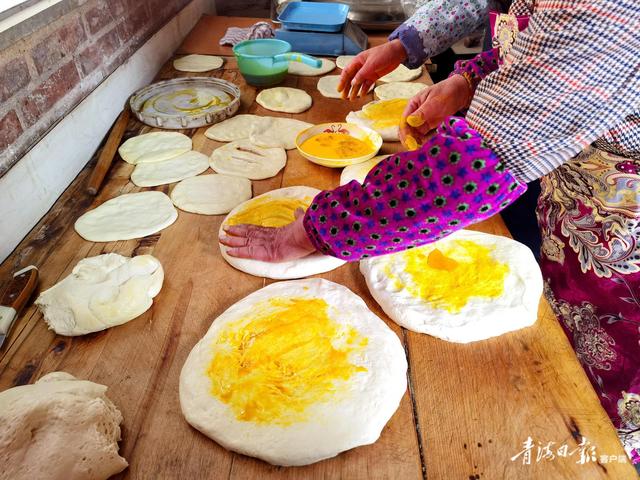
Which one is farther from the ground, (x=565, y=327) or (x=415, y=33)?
(x=415, y=33)

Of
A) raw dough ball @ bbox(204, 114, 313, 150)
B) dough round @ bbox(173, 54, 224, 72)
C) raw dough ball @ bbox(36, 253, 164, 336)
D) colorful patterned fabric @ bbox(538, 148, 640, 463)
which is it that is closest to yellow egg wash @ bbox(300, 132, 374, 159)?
raw dough ball @ bbox(204, 114, 313, 150)

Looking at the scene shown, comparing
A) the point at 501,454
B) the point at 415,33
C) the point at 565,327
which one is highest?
the point at 415,33

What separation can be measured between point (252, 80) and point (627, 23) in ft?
6.65

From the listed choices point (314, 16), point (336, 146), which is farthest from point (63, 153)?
point (314, 16)

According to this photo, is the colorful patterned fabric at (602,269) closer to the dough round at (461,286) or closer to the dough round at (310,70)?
the dough round at (461,286)

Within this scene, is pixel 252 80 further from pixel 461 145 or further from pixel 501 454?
pixel 501 454

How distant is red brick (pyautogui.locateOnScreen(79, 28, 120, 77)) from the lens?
1.90m

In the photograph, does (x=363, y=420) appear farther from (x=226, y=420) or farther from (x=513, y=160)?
(x=513, y=160)

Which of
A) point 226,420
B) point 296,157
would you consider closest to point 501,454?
point 226,420

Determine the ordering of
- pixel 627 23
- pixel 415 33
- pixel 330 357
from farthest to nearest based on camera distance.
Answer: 1. pixel 415 33
2. pixel 330 357
3. pixel 627 23

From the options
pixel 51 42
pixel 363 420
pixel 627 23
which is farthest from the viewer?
pixel 51 42

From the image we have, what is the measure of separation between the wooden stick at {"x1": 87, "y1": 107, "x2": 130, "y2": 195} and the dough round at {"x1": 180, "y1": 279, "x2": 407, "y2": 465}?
877mm

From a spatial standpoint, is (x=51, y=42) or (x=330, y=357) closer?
(x=330, y=357)

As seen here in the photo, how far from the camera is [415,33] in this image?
6.37ft
